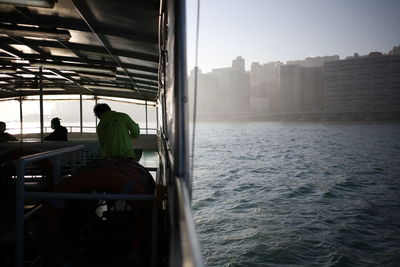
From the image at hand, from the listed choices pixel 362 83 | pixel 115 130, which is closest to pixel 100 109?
pixel 115 130

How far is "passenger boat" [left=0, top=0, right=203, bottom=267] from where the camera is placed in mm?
1960

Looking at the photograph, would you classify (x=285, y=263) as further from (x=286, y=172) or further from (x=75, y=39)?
(x=286, y=172)

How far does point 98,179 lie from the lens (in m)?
2.46

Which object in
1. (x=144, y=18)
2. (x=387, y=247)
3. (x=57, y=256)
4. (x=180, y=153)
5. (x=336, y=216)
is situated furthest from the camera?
(x=336, y=216)

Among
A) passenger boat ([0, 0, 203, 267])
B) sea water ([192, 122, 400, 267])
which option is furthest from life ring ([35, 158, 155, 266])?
sea water ([192, 122, 400, 267])

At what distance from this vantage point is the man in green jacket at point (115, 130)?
12.2 feet

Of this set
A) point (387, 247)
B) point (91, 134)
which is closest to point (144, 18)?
point (387, 247)

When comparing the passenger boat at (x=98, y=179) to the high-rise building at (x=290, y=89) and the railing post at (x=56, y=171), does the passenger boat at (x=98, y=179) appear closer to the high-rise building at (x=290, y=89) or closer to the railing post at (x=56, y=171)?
the railing post at (x=56, y=171)

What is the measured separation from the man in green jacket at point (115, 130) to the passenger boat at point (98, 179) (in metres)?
0.38

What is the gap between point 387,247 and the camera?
11461 mm

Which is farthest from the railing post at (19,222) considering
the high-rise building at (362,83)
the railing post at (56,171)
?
the high-rise building at (362,83)

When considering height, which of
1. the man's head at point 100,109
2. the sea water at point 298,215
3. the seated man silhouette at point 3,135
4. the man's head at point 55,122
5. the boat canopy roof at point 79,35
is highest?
the boat canopy roof at point 79,35

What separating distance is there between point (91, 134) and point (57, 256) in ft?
58.8

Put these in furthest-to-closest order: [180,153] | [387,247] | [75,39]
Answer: [387,247] → [75,39] → [180,153]
